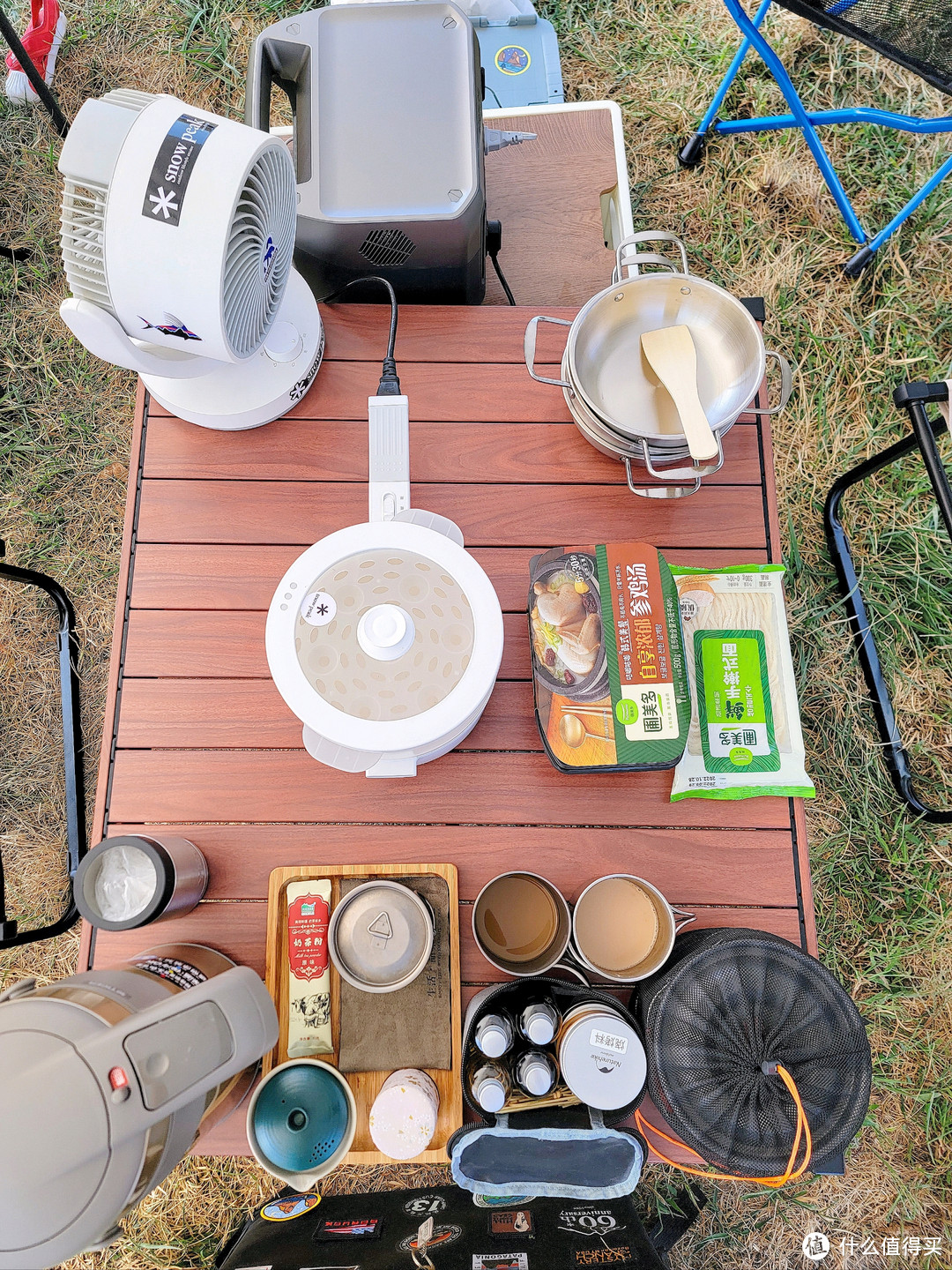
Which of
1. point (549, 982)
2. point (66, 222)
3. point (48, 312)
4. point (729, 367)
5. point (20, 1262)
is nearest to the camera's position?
point (20, 1262)

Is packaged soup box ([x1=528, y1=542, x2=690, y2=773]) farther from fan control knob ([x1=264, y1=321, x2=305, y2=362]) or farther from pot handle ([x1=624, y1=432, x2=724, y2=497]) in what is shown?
fan control knob ([x1=264, y1=321, x2=305, y2=362])

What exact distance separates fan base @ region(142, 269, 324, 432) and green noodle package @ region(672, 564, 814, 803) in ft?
2.36

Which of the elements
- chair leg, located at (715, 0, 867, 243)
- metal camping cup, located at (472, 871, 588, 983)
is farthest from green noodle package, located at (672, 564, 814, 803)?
chair leg, located at (715, 0, 867, 243)

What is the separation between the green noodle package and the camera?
1.19 m

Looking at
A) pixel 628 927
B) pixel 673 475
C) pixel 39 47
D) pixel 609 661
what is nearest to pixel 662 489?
pixel 673 475

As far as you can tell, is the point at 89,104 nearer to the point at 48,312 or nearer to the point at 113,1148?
the point at 113,1148

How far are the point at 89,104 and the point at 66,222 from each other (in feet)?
0.44

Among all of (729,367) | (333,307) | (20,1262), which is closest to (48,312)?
(333,307)

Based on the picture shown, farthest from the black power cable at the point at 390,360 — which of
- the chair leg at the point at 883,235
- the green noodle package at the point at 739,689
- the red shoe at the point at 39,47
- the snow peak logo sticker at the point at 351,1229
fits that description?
the red shoe at the point at 39,47

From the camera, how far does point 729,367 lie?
121 centimetres

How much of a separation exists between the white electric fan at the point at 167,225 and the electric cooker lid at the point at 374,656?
0.35 metres

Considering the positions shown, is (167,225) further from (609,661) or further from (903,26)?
(903,26)

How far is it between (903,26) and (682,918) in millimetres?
2040

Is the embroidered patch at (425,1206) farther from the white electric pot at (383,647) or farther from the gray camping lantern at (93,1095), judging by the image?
the white electric pot at (383,647)
